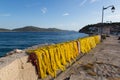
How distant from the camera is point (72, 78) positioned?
18.4ft

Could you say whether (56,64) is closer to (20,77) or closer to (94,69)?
(94,69)

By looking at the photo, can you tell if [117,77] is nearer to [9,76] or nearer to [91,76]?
[91,76]

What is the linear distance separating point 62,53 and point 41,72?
2.04 m

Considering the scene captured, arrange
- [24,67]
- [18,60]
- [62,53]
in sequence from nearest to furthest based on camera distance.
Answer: [18,60] → [24,67] → [62,53]

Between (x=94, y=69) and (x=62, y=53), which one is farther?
(x=62, y=53)

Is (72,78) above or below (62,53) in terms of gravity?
below

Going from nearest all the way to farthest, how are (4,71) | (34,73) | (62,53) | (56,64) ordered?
1. (4,71)
2. (34,73)
3. (56,64)
4. (62,53)

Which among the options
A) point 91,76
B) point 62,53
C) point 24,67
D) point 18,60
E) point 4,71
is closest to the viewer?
point 4,71

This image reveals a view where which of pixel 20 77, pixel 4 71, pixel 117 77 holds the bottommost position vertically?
pixel 117 77

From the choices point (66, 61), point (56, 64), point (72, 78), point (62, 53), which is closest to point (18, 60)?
point (72, 78)

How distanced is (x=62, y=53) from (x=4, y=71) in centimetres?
385

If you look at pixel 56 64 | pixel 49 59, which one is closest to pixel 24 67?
pixel 49 59

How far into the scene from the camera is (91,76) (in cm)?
590

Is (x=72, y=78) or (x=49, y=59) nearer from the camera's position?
(x=72, y=78)
